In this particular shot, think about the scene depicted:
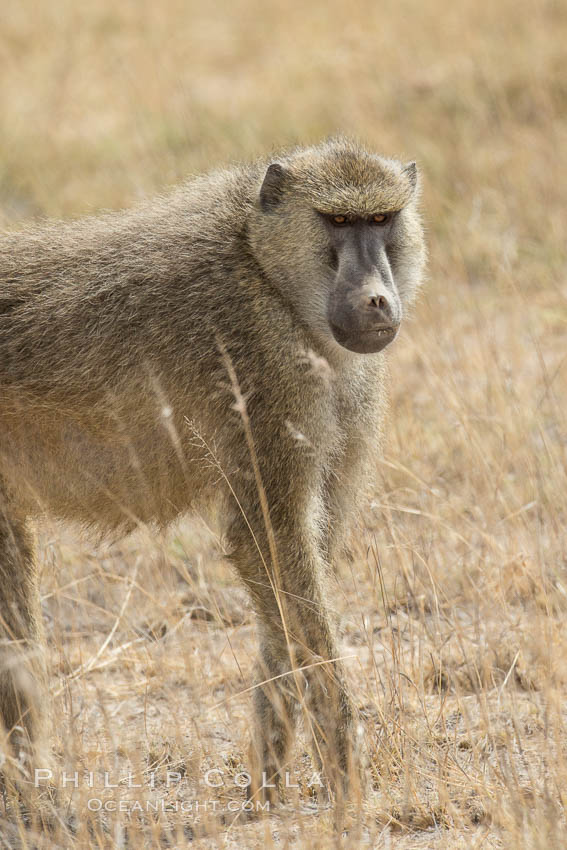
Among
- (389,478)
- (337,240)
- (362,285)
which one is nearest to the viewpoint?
(362,285)

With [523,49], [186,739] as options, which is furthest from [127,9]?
[186,739]

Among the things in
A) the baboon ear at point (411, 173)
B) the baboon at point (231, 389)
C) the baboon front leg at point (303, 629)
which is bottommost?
the baboon front leg at point (303, 629)

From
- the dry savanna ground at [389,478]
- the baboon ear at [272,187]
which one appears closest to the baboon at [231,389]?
the baboon ear at [272,187]

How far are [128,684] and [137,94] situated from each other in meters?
7.43

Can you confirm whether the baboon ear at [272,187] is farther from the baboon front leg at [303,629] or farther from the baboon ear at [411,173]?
the baboon front leg at [303,629]

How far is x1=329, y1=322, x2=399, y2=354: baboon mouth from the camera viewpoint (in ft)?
9.71

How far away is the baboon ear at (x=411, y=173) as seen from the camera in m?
3.29

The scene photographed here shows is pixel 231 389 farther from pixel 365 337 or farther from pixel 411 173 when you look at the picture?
pixel 411 173

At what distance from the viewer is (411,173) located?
10.9 feet

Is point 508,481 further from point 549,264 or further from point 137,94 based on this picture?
point 137,94

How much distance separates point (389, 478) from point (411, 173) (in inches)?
54.8

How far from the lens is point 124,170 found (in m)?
8.83

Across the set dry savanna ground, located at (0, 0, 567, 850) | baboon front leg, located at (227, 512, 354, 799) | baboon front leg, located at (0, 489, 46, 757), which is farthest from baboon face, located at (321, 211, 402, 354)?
baboon front leg, located at (0, 489, 46, 757)

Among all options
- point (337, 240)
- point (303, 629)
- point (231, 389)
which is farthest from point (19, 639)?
point (337, 240)
